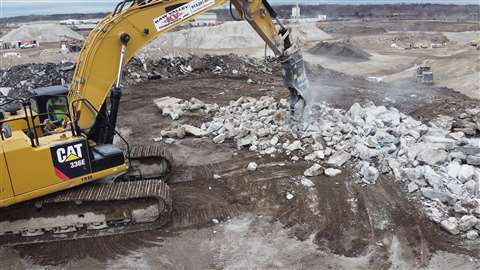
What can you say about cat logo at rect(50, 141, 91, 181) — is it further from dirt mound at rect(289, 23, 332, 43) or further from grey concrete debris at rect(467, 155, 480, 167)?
dirt mound at rect(289, 23, 332, 43)

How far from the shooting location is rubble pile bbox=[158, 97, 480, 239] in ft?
25.5

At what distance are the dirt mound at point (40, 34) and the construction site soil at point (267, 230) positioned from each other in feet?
131

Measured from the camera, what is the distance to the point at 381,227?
7258 mm

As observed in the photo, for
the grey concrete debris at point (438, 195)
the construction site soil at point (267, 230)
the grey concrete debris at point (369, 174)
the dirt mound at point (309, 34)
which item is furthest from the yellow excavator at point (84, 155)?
the dirt mound at point (309, 34)

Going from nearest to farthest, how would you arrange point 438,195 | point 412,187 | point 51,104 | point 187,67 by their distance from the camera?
point 438,195
point 51,104
point 412,187
point 187,67

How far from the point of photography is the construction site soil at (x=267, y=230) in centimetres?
649

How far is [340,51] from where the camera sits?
29.1 metres

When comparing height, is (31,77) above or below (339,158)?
above

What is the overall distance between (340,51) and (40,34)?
106 ft

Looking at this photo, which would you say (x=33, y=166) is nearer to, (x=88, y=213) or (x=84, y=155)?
(x=84, y=155)

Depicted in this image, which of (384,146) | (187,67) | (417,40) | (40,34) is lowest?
(417,40)

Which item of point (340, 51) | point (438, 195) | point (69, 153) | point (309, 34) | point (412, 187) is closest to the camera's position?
point (69, 153)

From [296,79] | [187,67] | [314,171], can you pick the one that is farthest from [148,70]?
[314,171]

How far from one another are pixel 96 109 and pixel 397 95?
38.7ft
